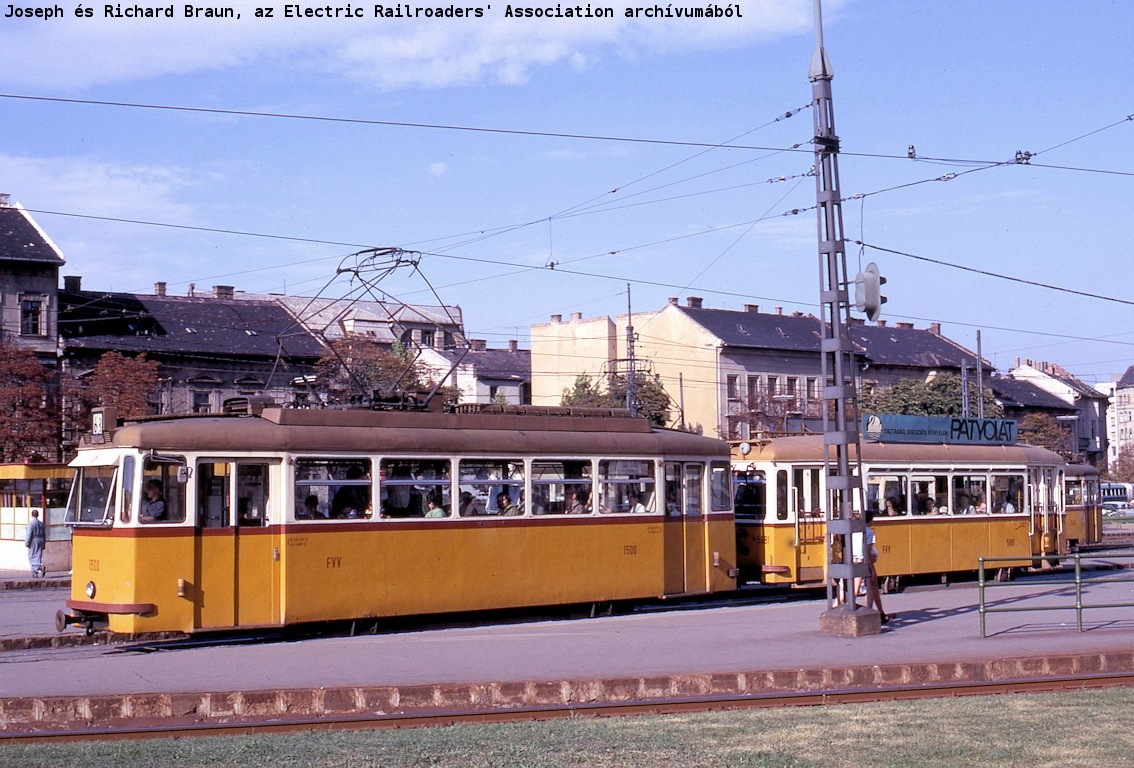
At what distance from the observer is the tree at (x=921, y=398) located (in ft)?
218

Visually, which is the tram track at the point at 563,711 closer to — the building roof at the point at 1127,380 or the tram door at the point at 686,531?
the tram door at the point at 686,531

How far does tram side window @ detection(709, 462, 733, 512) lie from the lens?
22.0 meters

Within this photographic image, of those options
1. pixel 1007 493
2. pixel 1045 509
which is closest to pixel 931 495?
pixel 1007 493

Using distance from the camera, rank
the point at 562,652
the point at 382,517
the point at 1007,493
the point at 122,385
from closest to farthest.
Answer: the point at 562,652, the point at 382,517, the point at 1007,493, the point at 122,385

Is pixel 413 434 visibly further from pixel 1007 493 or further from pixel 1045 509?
pixel 1045 509

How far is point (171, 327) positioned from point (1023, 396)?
183ft

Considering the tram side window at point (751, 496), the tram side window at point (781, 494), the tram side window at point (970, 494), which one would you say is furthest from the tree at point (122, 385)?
the tram side window at point (970, 494)

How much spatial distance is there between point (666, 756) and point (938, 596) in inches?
627

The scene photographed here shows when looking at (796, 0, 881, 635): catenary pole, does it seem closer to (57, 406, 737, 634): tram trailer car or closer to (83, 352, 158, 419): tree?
(57, 406, 737, 634): tram trailer car

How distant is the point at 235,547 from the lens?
55.2 feet

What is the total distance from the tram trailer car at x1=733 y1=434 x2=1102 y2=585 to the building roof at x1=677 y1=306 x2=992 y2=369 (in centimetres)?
3931

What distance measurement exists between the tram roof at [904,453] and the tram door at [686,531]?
2853 millimetres

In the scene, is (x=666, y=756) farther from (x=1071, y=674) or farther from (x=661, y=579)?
(x=661, y=579)

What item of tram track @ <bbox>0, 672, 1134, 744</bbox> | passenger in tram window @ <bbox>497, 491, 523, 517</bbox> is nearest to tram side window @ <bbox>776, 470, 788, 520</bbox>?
passenger in tram window @ <bbox>497, 491, 523, 517</bbox>
